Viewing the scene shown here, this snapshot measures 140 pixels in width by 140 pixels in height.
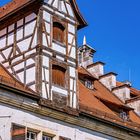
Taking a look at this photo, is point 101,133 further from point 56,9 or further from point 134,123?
point 56,9

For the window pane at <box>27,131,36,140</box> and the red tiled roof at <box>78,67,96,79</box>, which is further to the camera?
the red tiled roof at <box>78,67,96,79</box>

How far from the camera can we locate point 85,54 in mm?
47812

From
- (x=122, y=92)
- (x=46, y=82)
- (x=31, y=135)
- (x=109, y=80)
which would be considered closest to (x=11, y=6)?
(x=46, y=82)

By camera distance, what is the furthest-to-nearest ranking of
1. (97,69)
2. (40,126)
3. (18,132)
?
(97,69) → (40,126) → (18,132)

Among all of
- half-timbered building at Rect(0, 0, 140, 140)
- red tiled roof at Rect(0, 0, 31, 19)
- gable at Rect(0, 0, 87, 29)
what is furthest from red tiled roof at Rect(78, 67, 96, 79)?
red tiled roof at Rect(0, 0, 31, 19)

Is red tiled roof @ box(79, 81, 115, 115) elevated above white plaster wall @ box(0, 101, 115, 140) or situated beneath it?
elevated above

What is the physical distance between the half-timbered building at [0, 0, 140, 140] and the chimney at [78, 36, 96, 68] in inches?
353

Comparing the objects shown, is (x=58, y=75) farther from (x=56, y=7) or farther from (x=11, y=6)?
(x=11, y=6)

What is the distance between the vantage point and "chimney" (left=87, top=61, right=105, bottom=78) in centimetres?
4500

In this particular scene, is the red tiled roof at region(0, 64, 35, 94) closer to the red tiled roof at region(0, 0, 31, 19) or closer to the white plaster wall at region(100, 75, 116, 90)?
the red tiled roof at region(0, 0, 31, 19)

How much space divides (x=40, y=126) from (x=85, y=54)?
1734 cm

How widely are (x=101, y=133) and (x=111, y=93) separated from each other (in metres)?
8.69

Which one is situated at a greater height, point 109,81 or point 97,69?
point 97,69

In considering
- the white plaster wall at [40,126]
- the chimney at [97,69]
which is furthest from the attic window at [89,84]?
the white plaster wall at [40,126]
